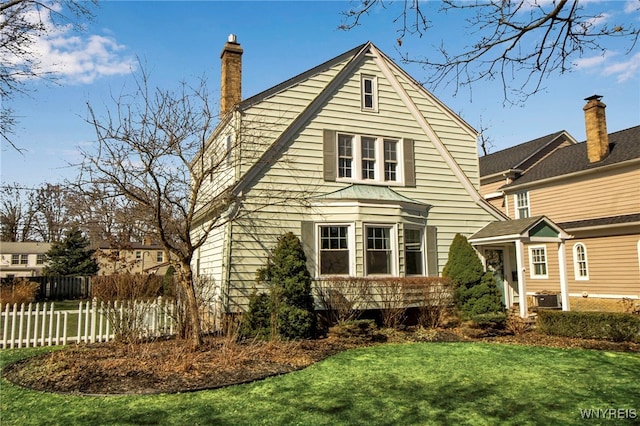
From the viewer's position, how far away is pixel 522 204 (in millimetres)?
23781

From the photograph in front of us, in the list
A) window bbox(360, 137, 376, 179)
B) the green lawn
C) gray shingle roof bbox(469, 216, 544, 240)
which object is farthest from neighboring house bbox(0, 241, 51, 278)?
the green lawn

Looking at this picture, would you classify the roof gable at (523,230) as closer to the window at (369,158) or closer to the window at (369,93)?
the window at (369,158)

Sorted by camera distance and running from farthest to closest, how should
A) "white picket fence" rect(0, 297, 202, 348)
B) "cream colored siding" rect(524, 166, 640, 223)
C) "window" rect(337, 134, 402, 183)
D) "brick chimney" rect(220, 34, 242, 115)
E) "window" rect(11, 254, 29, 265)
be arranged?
"window" rect(11, 254, 29, 265)
"cream colored siding" rect(524, 166, 640, 223)
"brick chimney" rect(220, 34, 242, 115)
"window" rect(337, 134, 402, 183)
"white picket fence" rect(0, 297, 202, 348)

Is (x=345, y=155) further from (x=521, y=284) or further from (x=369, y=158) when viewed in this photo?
(x=521, y=284)

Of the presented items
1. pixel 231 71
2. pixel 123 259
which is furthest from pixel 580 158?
pixel 123 259

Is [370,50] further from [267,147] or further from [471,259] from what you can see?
[471,259]

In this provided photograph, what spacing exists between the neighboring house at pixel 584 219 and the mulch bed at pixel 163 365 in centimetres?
533

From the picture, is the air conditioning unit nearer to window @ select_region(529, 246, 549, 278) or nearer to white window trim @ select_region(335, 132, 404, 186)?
window @ select_region(529, 246, 549, 278)

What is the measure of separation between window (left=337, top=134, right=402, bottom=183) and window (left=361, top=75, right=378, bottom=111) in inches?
41.9

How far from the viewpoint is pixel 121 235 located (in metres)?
11.9

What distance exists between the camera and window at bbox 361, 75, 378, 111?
14586mm

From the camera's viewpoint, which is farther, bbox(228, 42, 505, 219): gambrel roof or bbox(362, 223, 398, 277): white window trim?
bbox(228, 42, 505, 219): gambrel roof

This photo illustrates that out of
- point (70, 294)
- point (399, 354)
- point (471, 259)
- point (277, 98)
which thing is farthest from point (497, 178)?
point (70, 294)

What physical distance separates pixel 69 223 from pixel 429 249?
10295 millimetres
